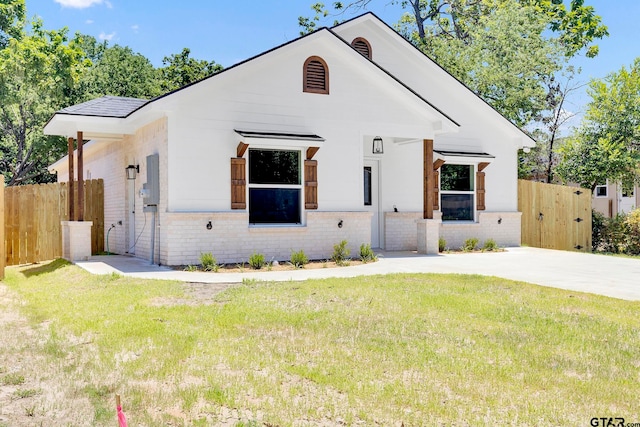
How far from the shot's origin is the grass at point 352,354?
4.17 meters

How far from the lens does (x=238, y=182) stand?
12570mm

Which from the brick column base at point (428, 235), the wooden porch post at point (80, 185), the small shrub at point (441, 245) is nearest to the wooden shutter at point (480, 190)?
the small shrub at point (441, 245)

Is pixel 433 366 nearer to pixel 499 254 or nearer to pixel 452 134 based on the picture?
pixel 499 254

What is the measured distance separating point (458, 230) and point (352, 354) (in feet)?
38.9

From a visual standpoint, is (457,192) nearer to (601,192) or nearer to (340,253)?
(340,253)

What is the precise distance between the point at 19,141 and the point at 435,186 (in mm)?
20506

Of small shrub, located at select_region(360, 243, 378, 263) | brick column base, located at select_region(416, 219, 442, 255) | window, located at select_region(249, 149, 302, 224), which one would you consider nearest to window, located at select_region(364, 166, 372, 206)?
brick column base, located at select_region(416, 219, 442, 255)

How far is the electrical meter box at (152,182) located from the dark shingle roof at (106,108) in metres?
1.33

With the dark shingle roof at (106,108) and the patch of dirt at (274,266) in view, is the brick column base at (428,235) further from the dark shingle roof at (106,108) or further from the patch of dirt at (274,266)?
the dark shingle roof at (106,108)

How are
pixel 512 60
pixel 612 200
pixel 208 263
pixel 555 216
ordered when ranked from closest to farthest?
1. pixel 208 263
2. pixel 555 216
3. pixel 512 60
4. pixel 612 200

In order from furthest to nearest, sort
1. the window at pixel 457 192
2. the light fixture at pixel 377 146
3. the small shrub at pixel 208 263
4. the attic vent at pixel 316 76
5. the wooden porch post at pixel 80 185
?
the window at pixel 457 192 < the light fixture at pixel 377 146 < the attic vent at pixel 316 76 < the wooden porch post at pixel 80 185 < the small shrub at pixel 208 263

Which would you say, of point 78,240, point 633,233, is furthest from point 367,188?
point 633,233

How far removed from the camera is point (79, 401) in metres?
4.40

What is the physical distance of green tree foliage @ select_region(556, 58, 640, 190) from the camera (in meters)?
19.8
